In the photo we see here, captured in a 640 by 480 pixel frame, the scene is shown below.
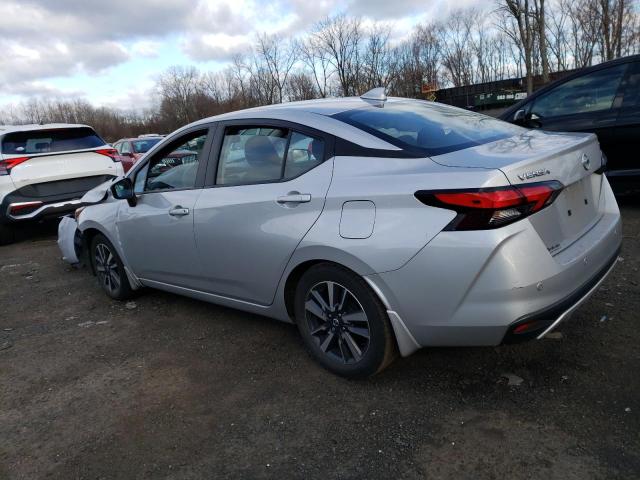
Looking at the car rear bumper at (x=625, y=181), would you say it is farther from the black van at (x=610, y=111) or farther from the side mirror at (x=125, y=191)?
the side mirror at (x=125, y=191)

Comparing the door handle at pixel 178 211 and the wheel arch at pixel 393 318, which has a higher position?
the door handle at pixel 178 211

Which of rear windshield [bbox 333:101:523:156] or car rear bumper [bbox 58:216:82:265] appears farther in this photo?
car rear bumper [bbox 58:216:82:265]

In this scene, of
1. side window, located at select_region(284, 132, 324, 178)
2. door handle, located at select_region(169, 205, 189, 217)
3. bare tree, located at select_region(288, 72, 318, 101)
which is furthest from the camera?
bare tree, located at select_region(288, 72, 318, 101)

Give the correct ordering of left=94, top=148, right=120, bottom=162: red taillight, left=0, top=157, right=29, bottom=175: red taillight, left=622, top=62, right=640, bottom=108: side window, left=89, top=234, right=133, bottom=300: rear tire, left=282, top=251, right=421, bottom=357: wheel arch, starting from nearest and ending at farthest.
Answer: left=282, top=251, right=421, bottom=357: wheel arch, left=89, top=234, right=133, bottom=300: rear tire, left=622, top=62, right=640, bottom=108: side window, left=0, top=157, right=29, bottom=175: red taillight, left=94, top=148, right=120, bottom=162: red taillight

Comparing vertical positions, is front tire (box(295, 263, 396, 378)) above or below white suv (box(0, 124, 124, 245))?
below

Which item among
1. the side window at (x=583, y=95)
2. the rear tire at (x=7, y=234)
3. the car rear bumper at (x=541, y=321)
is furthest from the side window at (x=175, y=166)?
the rear tire at (x=7, y=234)

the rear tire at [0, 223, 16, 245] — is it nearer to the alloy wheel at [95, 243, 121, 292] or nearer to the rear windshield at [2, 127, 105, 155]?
the rear windshield at [2, 127, 105, 155]

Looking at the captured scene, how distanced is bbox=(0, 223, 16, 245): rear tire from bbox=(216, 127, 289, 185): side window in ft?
18.8

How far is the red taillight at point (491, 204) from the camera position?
2.27 metres

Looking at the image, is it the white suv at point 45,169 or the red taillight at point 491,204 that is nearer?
the red taillight at point 491,204

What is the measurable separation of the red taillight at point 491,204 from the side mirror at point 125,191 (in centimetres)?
271

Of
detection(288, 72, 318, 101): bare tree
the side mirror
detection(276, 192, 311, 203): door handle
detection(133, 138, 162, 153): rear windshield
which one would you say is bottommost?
detection(276, 192, 311, 203): door handle

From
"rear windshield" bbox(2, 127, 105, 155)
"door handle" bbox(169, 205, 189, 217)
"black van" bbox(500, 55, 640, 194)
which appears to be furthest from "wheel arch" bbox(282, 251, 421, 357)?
"rear windshield" bbox(2, 127, 105, 155)

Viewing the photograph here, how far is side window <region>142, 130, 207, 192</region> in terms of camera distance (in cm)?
375
